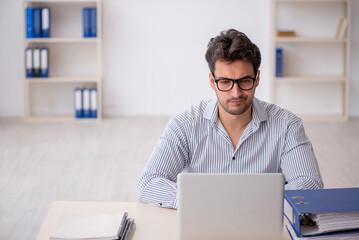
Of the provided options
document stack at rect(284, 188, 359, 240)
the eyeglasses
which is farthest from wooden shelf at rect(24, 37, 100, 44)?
document stack at rect(284, 188, 359, 240)

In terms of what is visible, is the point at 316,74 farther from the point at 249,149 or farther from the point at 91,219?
the point at 91,219

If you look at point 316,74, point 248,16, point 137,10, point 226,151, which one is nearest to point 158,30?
point 137,10

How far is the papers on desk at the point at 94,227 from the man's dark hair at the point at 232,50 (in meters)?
0.68

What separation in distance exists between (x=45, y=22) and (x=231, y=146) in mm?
4022

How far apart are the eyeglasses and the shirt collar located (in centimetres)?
21

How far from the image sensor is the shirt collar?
2293 millimetres

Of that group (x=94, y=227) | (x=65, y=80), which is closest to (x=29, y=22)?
(x=65, y=80)

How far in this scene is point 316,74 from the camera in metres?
6.20

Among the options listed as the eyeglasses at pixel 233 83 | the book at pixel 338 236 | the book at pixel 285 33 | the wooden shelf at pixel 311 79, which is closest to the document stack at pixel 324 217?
the book at pixel 338 236

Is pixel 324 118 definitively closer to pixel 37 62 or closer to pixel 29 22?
pixel 37 62

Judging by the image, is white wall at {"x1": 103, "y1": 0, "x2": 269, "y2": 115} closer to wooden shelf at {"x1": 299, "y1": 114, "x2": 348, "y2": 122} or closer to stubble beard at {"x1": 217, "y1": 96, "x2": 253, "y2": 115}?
wooden shelf at {"x1": 299, "y1": 114, "x2": 348, "y2": 122}

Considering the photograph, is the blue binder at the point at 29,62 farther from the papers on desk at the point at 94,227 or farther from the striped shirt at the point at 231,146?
the papers on desk at the point at 94,227

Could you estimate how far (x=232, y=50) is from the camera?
A: 212 centimetres

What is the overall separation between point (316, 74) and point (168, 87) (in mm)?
1564
